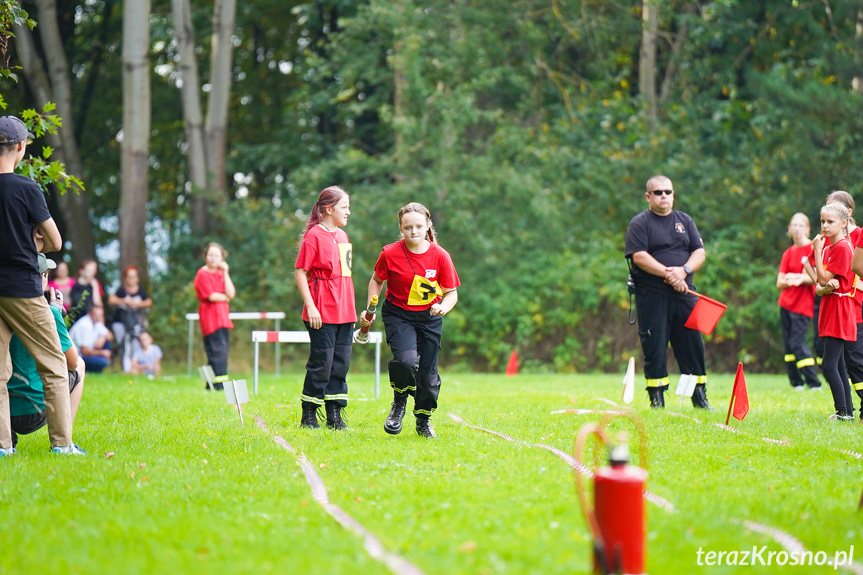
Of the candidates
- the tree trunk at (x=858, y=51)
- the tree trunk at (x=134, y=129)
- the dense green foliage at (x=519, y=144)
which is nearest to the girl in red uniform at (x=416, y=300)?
the dense green foliage at (x=519, y=144)

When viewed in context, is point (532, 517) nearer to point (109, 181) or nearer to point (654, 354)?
point (654, 354)

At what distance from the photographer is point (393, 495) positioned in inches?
200

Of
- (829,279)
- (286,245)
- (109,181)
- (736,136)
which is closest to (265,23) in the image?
(109,181)

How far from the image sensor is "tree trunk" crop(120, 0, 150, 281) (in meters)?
18.5

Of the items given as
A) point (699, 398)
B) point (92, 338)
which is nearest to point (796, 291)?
point (699, 398)

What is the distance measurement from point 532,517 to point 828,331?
4.73 metres

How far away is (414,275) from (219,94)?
1471cm

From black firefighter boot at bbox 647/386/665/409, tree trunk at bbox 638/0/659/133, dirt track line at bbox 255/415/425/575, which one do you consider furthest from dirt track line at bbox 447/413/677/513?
tree trunk at bbox 638/0/659/133

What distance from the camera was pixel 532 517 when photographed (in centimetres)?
462

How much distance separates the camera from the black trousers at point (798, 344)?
1188 centimetres

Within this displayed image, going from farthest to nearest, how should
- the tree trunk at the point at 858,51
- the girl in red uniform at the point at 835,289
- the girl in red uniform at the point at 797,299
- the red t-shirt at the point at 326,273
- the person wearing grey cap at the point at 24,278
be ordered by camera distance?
1. the tree trunk at the point at 858,51
2. the girl in red uniform at the point at 797,299
3. the girl in red uniform at the point at 835,289
4. the red t-shirt at the point at 326,273
5. the person wearing grey cap at the point at 24,278

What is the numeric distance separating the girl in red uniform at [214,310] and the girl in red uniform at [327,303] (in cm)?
465

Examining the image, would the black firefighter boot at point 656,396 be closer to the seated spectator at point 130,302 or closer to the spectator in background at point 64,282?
the spectator in background at point 64,282

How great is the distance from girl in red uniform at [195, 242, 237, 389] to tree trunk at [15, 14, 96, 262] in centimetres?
823
